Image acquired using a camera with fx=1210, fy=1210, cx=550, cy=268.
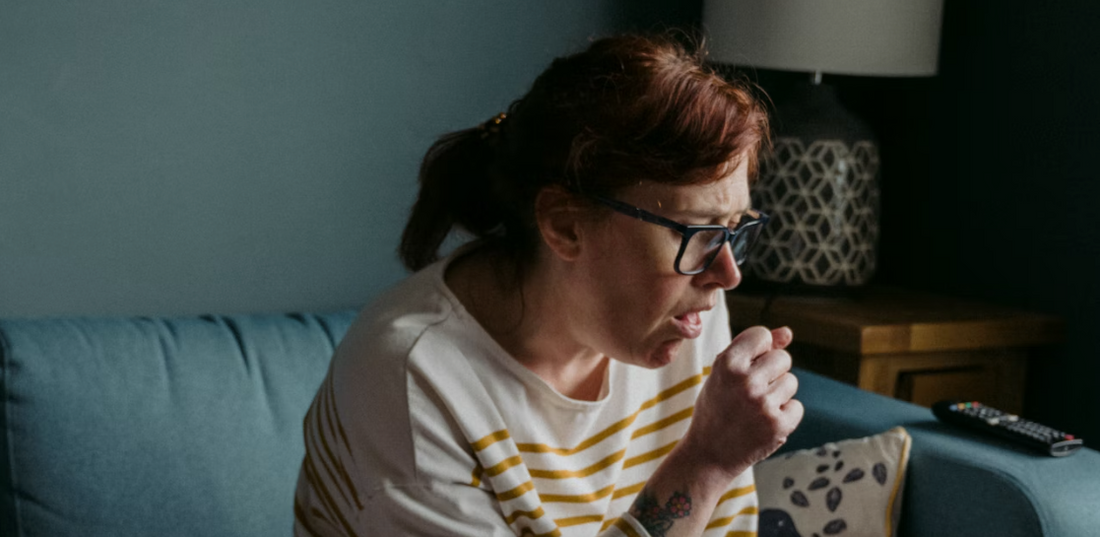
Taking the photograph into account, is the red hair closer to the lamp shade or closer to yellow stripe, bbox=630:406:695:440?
yellow stripe, bbox=630:406:695:440

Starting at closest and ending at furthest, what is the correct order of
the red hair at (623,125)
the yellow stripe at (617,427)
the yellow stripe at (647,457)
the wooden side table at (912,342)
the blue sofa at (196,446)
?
the red hair at (623,125)
the yellow stripe at (617,427)
the yellow stripe at (647,457)
the blue sofa at (196,446)
the wooden side table at (912,342)

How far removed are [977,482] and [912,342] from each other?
21.3 inches

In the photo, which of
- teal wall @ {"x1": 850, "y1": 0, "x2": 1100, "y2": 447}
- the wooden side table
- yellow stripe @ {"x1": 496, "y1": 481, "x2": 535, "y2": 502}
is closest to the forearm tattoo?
yellow stripe @ {"x1": 496, "y1": 481, "x2": 535, "y2": 502}

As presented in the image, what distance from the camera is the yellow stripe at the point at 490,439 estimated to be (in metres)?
1.15

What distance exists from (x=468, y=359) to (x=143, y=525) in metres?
0.59

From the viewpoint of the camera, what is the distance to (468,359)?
119 centimetres

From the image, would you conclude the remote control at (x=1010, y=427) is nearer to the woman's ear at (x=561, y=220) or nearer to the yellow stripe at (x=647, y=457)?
the yellow stripe at (x=647, y=457)

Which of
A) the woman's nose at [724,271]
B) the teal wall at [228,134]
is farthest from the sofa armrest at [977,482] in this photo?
the teal wall at [228,134]

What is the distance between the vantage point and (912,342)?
1.95 m

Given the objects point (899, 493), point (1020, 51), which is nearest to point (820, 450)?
point (899, 493)

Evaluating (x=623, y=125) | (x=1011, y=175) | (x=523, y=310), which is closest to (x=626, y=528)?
(x=523, y=310)

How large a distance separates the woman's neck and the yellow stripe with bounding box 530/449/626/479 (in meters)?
0.09

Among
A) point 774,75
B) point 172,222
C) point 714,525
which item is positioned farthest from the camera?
point 774,75

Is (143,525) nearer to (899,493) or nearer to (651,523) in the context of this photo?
(651,523)
